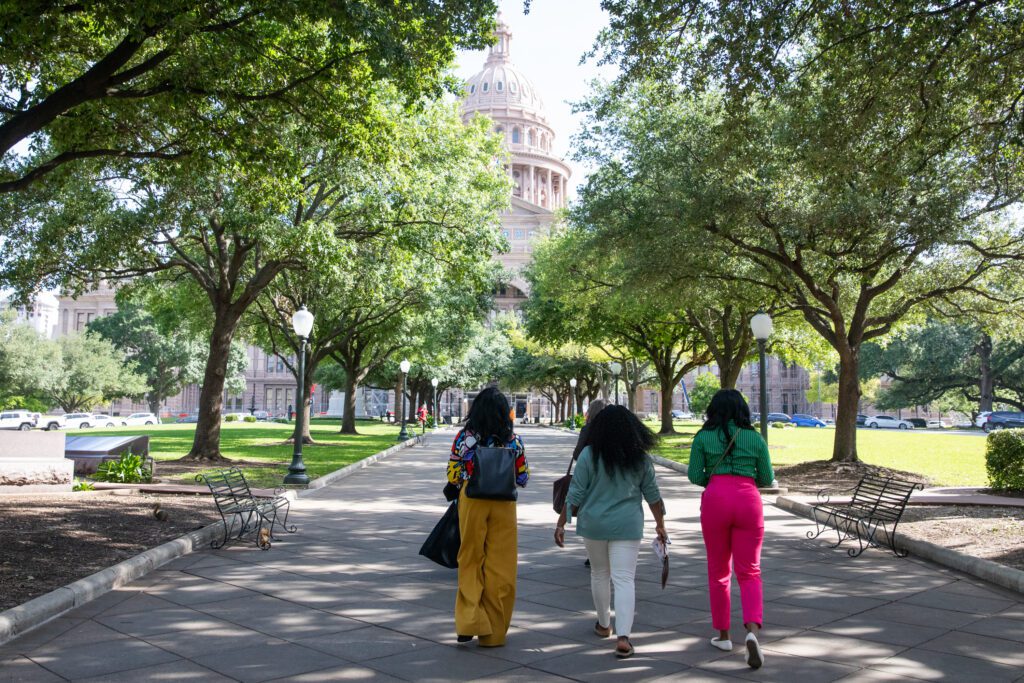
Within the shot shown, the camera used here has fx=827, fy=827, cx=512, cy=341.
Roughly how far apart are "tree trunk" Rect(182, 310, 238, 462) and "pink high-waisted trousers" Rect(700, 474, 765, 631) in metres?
17.1

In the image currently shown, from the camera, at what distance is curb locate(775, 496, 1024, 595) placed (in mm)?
7418

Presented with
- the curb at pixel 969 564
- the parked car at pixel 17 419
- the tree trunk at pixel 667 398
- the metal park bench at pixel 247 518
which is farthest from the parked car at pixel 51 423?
the curb at pixel 969 564

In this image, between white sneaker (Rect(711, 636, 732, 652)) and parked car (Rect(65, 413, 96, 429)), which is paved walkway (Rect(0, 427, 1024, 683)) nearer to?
white sneaker (Rect(711, 636, 732, 652))

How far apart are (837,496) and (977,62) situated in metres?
7.34

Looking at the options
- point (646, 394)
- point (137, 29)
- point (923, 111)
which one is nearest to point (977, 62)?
point (923, 111)

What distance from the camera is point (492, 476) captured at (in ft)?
17.9

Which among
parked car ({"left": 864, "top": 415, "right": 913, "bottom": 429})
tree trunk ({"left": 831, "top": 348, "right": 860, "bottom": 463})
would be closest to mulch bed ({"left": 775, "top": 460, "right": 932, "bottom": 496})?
tree trunk ({"left": 831, "top": 348, "right": 860, "bottom": 463})

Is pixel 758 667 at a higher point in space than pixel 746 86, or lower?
lower

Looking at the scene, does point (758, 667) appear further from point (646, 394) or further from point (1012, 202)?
point (646, 394)

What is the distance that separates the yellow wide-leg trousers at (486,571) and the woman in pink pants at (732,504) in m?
1.29

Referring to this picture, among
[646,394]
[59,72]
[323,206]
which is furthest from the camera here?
[646,394]

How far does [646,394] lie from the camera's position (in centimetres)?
11406

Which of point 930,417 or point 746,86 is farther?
point 930,417

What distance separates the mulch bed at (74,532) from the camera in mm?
7027
